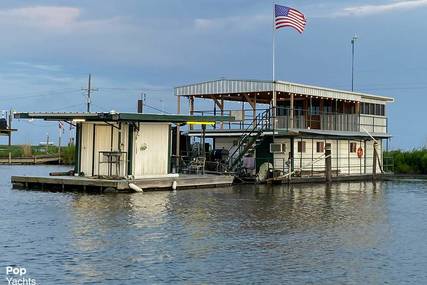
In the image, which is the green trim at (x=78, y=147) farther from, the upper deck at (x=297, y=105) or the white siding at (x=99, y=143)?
the upper deck at (x=297, y=105)

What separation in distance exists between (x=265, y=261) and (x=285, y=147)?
95.1 feet

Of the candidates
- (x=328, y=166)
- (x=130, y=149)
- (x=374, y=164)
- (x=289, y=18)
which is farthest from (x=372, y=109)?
(x=130, y=149)

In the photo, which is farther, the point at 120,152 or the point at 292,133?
the point at 292,133

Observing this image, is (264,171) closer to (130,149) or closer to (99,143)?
(130,149)

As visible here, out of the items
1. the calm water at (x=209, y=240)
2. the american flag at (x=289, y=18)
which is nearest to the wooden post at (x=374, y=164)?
the american flag at (x=289, y=18)

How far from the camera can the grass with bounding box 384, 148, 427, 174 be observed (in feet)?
200

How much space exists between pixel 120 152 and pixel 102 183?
2.27 meters

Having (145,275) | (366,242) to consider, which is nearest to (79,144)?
(366,242)

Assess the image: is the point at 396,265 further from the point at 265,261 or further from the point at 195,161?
the point at 195,161

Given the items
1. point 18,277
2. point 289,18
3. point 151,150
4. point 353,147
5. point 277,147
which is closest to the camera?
point 18,277

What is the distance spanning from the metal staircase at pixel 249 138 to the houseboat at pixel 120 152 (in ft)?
19.0

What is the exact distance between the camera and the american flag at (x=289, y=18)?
145 feet

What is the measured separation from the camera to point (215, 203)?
28.7m

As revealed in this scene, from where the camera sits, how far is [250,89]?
4378cm
